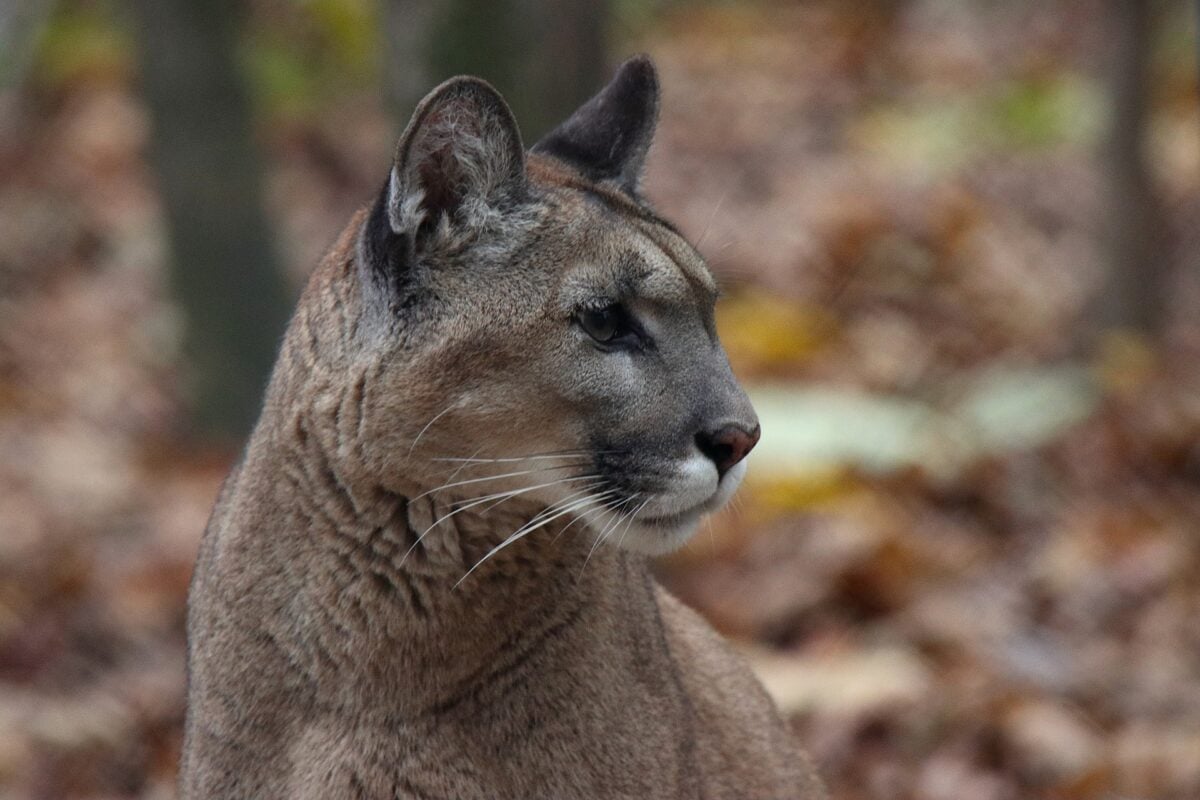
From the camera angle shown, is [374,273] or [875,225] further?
[875,225]

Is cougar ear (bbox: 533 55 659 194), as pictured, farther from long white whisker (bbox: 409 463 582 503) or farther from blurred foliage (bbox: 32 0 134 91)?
blurred foliage (bbox: 32 0 134 91)

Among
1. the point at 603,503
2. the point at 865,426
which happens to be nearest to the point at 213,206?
the point at 865,426

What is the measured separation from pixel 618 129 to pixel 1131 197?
24.0 feet

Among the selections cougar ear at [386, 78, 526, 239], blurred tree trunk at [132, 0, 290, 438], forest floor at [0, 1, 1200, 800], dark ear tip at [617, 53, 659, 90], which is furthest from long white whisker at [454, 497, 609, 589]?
blurred tree trunk at [132, 0, 290, 438]

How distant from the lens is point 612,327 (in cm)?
382

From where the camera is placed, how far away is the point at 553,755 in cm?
388

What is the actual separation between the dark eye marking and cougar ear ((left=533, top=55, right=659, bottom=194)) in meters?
0.67

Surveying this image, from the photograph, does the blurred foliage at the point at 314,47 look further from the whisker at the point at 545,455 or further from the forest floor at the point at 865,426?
the whisker at the point at 545,455

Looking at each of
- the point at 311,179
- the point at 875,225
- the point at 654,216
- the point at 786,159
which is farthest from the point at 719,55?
the point at 654,216

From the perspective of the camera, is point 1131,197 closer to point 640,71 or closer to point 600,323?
point 640,71

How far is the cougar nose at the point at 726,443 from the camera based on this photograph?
372cm

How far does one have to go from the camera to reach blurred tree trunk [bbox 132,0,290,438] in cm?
1018

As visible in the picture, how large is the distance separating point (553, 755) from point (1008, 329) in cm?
879

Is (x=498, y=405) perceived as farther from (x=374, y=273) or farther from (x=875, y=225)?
(x=875, y=225)
